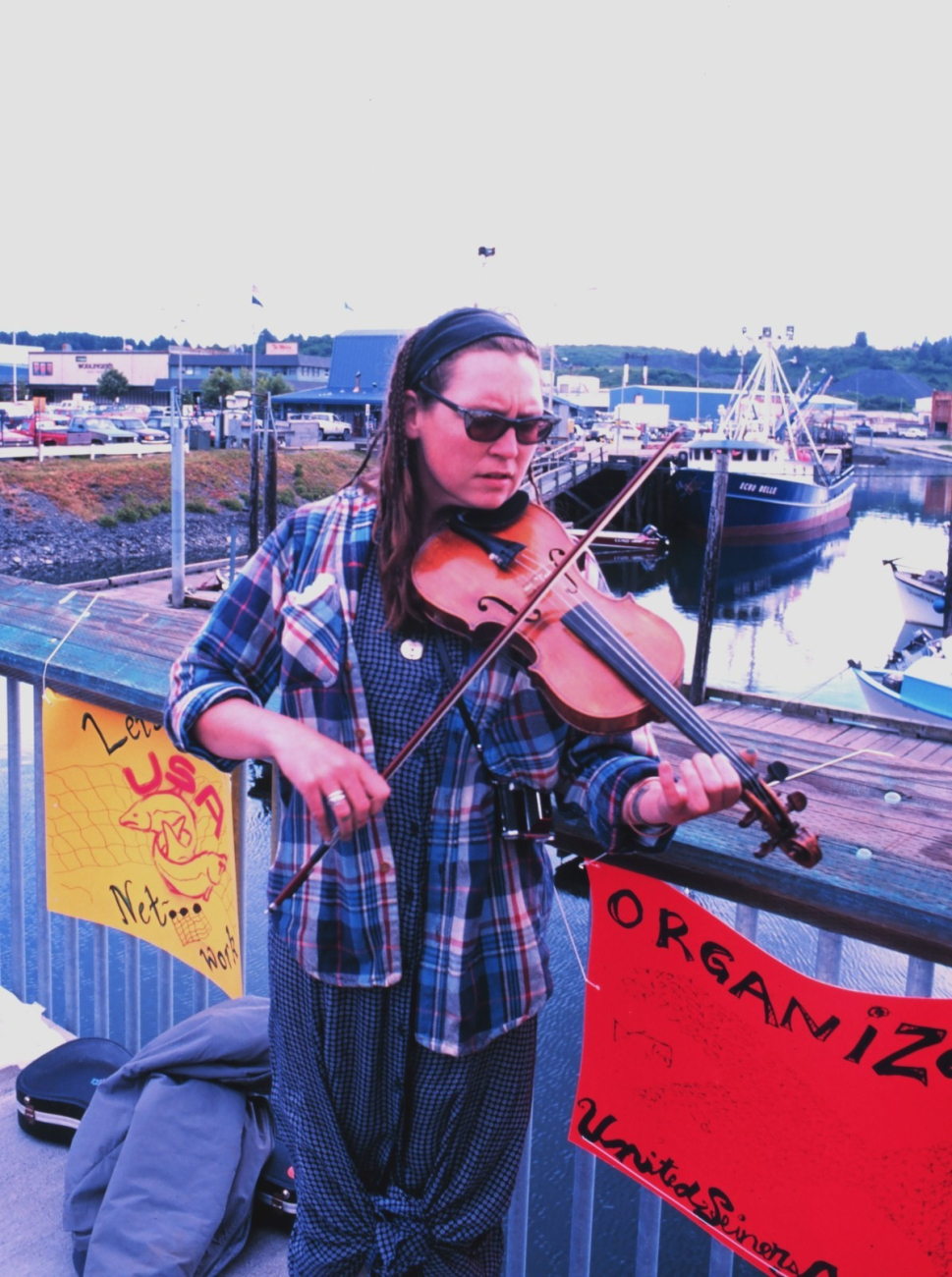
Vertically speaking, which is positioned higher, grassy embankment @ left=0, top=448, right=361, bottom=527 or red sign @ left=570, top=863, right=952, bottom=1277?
red sign @ left=570, top=863, right=952, bottom=1277

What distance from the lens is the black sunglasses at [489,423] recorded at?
146 cm

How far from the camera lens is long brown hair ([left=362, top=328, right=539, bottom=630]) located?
147cm

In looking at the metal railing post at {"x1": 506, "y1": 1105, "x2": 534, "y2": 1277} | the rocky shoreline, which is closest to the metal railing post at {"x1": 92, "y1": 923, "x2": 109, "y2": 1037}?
the metal railing post at {"x1": 506, "y1": 1105, "x2": 534, "y2": 1277}

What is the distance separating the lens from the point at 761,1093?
4.90ft

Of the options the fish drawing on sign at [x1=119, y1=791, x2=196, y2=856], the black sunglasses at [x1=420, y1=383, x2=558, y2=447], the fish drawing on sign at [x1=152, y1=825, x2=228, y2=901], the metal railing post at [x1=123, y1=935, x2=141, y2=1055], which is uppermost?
the black sunglasses at [x1=420, y1=383, x2=558, y2=447]

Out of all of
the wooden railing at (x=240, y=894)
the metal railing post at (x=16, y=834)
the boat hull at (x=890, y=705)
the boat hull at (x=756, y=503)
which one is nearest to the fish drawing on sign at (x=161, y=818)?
the wooden railing at (x=240, y=894)

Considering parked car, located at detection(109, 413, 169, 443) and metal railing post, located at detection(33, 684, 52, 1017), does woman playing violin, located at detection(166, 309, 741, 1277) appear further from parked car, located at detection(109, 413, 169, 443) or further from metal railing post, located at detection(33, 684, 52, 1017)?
parked car, located at detection(109, 413, 169, 443)

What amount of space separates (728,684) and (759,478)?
23.0m

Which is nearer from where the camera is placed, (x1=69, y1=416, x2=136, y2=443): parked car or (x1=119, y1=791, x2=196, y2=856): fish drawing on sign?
(x1=119, y1=791, x2=196, y2=856): fish drawing on sign

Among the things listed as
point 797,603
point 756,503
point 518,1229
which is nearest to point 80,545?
point 797,603

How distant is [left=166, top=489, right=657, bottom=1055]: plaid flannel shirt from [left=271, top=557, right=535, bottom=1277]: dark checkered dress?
3 centimetres

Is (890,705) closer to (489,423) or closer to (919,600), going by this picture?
(919,600)

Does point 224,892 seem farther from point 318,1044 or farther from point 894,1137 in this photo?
point 894,1137

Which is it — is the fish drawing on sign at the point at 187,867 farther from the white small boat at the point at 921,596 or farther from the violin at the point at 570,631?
the white small boat at the point at 921,596
